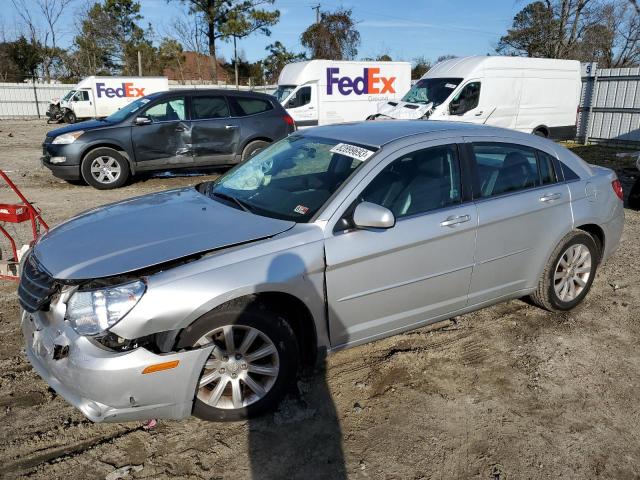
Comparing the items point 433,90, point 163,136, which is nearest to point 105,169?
point 163,136

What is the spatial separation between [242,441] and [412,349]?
152cm

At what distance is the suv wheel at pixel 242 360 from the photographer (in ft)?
8.92

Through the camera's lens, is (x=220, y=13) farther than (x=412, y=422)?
Yes

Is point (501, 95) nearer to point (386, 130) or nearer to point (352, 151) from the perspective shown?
point (386, 130)

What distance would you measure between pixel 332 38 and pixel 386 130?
42.4 meters

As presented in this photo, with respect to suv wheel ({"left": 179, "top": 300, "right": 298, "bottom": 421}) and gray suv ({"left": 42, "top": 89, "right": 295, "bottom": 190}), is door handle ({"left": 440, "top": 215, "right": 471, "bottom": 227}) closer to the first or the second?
suv wheel ({"left": 179, "top": 300, "right": 298, "bottom": 421})

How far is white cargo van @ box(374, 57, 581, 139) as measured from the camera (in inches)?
519

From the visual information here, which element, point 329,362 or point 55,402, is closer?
point 55,402

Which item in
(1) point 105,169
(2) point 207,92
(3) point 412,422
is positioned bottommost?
(3) point 412,422

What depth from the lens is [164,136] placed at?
977 cm

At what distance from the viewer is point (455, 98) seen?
516 inches

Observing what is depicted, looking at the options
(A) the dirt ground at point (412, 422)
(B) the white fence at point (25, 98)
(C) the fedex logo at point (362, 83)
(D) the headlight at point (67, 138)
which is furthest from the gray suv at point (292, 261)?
(B) the white fence at point (25, 98)

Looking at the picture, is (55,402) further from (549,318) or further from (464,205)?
(549,318)

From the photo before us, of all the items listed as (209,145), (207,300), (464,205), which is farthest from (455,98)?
(207,300)
